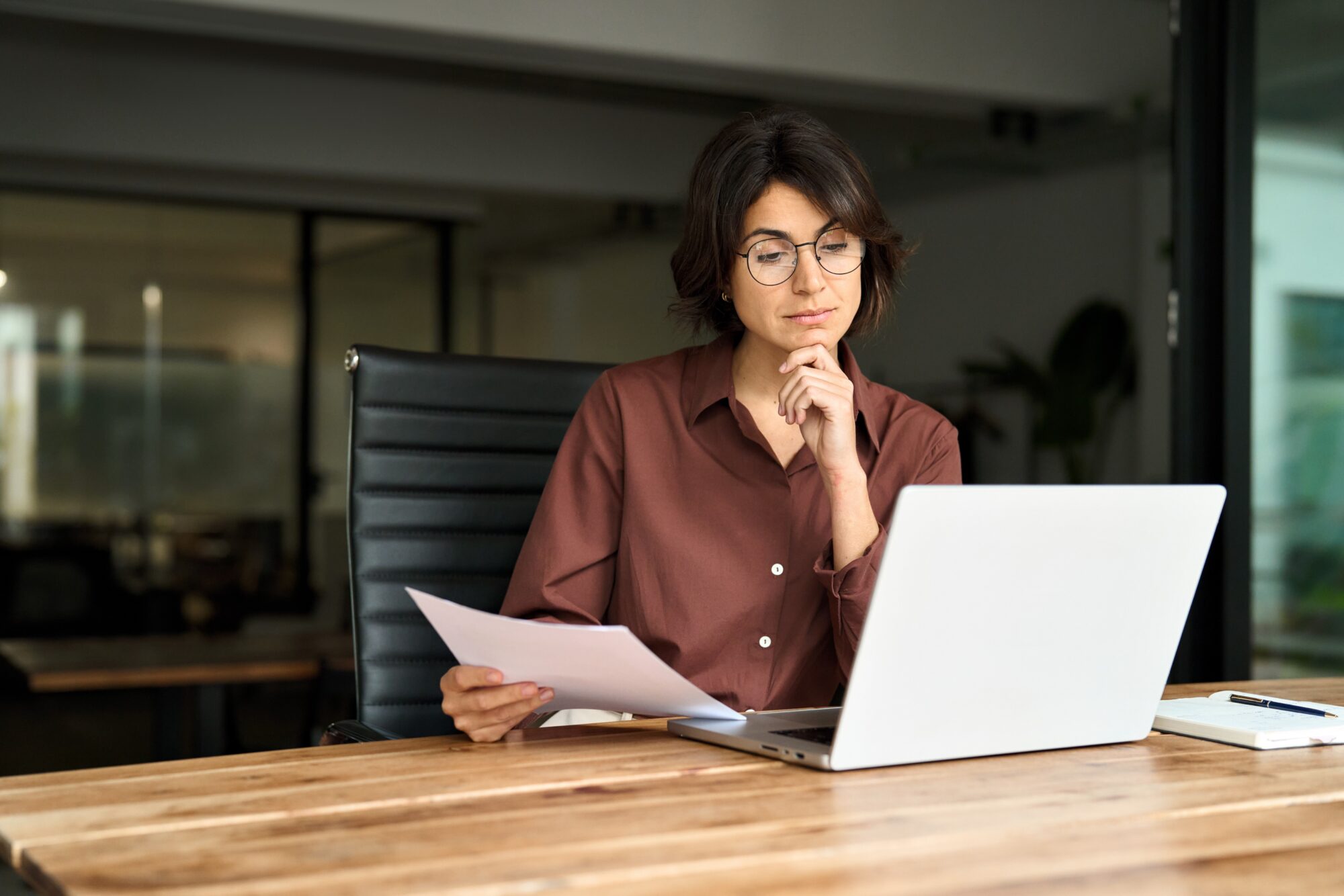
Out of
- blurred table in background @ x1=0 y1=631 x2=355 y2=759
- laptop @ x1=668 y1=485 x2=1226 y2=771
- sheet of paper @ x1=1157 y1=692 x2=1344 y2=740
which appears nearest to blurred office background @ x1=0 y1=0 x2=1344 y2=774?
blurred table in background @ x1=0 y1=631 x2=355 y2=759

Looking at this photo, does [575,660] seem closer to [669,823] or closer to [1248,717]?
[669,823]

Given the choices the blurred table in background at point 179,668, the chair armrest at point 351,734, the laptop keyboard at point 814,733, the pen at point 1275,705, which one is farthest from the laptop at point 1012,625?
the blurred table in background at point 179,668

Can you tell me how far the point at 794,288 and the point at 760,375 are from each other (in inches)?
7.6

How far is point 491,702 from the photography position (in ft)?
4.01

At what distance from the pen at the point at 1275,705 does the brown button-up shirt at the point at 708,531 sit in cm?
39

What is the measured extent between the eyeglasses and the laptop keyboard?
0.56 m

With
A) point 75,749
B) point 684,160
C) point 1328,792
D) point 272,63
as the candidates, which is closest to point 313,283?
point 272,63

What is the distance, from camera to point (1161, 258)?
5.39m

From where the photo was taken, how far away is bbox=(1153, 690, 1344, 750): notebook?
4.01ft

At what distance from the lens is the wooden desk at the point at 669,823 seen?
769mm

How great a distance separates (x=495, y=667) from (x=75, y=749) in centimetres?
480

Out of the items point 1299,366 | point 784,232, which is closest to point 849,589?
point 784,232

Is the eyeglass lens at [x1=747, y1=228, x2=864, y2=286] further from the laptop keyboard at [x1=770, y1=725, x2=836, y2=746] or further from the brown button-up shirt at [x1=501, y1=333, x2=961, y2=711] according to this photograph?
the laptop keyboard at [x1=770, y1=725, x2=836, y2=746]

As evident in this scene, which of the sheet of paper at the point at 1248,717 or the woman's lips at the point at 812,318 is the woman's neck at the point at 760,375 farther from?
the sheet of paper at the point at 1248,717
